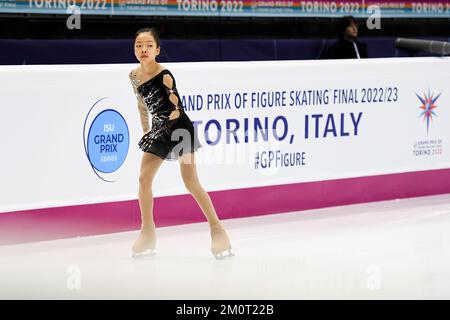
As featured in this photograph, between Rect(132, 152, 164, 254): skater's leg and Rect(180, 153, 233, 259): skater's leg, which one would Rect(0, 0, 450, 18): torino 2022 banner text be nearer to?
Rect(132, 152, 164, 254): skater's leg

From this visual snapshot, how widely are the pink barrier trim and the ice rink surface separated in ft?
0.27

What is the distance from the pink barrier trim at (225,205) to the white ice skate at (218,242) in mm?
1071

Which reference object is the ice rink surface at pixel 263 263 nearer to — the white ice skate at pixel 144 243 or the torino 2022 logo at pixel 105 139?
the white ice skate at pixel 144 243

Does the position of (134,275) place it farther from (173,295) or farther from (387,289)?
(387,289)

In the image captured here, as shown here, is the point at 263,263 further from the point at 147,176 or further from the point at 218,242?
the point at 147,176

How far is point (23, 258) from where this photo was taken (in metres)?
6.30

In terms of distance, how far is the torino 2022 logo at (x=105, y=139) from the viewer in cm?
694

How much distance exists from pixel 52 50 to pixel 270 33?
94.9 inches

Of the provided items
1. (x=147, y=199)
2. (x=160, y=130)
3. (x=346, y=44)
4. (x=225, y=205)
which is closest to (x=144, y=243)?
(x=147, y=199)

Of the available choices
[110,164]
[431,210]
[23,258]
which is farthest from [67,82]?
[431,210]

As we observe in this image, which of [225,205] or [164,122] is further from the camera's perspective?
[225,205]

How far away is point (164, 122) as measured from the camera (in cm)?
611

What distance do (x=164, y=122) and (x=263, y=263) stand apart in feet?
3.19

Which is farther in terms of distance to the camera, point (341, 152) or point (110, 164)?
point (341, 152)
